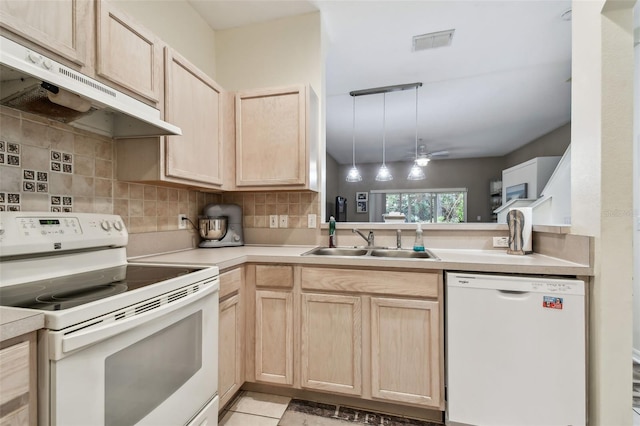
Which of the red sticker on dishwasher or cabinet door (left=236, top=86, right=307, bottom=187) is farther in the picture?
cabinet door (left=236, top=86, right=307, bottom=187)

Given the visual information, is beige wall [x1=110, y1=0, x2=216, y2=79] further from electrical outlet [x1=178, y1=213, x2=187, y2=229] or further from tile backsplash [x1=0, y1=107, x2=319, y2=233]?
electrical outlet [x1=178, y1=213, x2=187, y2=229]

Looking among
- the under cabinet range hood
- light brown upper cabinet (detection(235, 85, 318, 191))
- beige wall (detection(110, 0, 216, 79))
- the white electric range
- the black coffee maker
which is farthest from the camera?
the black coffee maker

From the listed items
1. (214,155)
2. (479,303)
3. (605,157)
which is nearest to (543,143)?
(605,157)

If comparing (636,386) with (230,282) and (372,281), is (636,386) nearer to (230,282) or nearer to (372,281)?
(372,281)

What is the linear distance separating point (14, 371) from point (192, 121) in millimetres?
1433

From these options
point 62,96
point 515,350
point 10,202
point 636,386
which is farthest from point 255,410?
point 636,386

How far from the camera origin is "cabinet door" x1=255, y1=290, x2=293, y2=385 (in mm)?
1699

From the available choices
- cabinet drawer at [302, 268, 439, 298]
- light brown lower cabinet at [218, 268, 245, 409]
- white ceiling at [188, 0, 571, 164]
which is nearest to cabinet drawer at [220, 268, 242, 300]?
light brown lower cabinet at [218, 268, 245, 409]

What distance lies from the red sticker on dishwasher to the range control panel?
6.72 feet

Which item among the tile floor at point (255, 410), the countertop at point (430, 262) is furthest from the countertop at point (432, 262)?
the tile floor at point (255, 410)

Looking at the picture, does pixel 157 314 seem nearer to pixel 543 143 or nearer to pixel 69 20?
pixel 69 20

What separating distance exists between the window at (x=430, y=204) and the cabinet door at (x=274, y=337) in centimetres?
629

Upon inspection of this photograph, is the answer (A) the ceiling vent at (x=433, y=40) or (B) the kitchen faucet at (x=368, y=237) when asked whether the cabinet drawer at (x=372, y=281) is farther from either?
(A) the ceiling vent at (x=433, y=40)

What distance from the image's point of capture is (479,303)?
141 centimetres
